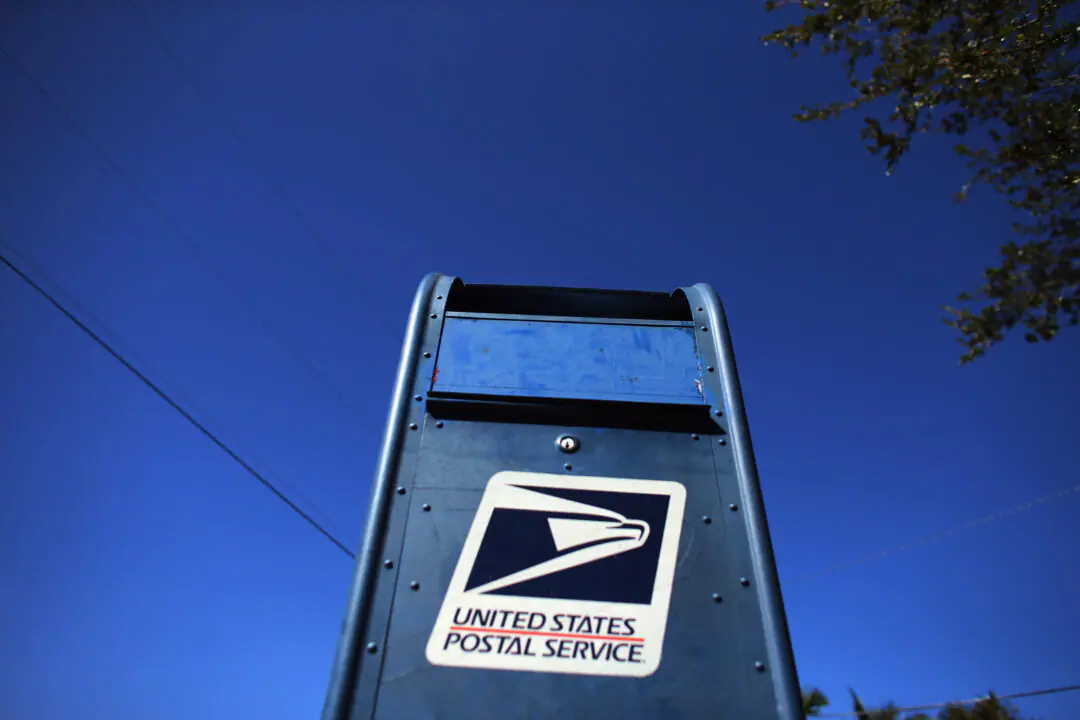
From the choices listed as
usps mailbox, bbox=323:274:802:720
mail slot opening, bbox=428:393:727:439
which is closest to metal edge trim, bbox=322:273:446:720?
usps mailbox, bbox=323:274:802:720

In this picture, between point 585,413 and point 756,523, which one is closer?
point 756,523

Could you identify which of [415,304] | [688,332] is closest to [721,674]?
[688,332]

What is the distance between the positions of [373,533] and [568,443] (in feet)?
1.88

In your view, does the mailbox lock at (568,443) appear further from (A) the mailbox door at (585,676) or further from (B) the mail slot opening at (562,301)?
(B) the mail slot opening at (562,301)

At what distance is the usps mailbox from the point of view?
129cm

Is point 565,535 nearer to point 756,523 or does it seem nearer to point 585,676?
point 585,676

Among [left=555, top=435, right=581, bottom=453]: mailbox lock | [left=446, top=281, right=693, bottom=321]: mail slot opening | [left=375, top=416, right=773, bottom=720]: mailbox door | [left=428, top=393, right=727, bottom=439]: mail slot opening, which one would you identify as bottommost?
[left=375, top=416, right=773, bottom=720]: mailbox door

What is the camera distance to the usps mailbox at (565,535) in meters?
1.29

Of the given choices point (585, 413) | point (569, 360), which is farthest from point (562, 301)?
point (585, 413)

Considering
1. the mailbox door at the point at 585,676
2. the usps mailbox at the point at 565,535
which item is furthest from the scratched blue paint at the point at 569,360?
the mailbox door at the point at 585,676

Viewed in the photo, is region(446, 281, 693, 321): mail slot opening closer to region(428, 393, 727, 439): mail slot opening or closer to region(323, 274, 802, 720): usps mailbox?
region(323, 274, 802, 720): usps mailbox

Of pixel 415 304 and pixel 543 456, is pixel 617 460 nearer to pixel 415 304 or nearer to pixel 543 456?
pixel 543 456

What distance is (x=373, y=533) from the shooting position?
1.48m

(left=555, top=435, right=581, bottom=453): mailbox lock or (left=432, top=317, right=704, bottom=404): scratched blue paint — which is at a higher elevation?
(left=432, top=317, right=704, bottom=404): scratched blue paint
